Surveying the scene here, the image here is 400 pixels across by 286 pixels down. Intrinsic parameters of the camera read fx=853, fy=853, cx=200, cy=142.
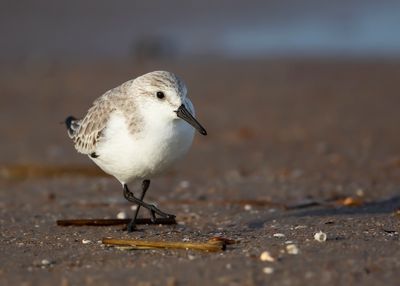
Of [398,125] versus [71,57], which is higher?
[71,57]

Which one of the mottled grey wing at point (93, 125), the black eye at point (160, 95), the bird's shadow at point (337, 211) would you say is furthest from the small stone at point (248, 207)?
the black eye at point (160, 95)

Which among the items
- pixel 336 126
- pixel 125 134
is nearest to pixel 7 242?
pixel 125 134

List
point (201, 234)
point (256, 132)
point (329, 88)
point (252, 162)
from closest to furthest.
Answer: point (201, 234) < point (252, 162) < point (256, 132) < point (329, 88)

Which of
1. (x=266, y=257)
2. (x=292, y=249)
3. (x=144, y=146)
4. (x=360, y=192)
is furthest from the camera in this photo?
(x=360, y=192)

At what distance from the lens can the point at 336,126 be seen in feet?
36.3

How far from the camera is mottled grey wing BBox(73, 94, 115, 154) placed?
632 cm

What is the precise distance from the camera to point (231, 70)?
14.3 meters

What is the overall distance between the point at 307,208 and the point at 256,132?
393cm

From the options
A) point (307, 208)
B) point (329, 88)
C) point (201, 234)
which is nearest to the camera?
point (201, 234)

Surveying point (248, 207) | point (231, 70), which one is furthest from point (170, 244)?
point (231, 70)

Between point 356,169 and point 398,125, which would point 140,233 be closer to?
point 356,169

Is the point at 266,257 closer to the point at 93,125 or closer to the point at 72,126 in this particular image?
the point at 93,125

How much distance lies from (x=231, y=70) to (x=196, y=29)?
3710 millimetres

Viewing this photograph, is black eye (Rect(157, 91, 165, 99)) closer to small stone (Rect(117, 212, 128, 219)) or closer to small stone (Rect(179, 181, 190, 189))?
small stone (Rect(117, 212, 128, 219))
